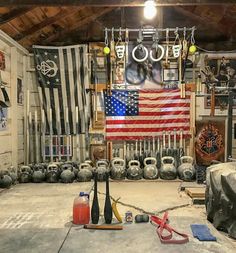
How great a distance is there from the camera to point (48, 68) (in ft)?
25.0

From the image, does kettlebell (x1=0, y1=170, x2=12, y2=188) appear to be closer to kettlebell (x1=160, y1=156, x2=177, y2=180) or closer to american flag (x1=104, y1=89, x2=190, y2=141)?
american flag (x1=104, y1=89, x2=190, y2=141)

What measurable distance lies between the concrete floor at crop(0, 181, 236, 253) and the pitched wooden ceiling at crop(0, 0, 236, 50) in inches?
135

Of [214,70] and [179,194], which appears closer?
[179,194]

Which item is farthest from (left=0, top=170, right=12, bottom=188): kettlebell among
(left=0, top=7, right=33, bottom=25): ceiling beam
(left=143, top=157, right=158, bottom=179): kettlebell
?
(left=0, top=7, right=33, bottom=25): ceiling beam

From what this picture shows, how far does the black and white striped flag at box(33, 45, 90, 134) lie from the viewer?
760cm

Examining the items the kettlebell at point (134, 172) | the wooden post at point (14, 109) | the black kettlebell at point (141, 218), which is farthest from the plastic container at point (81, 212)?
the wooden post at point (14, 109)

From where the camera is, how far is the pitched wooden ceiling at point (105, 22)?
664 cm

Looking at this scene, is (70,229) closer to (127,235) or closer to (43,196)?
(127,235)

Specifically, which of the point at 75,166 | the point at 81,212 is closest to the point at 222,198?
the point at 81,212

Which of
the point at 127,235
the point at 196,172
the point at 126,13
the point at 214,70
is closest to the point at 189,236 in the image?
the point at 127,235

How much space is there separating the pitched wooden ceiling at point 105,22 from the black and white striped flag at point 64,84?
1.12 ft

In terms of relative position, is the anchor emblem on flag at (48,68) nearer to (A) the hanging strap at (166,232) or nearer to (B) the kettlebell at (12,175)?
(B) the kettlebell at (12,175)

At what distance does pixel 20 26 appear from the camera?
656 cm

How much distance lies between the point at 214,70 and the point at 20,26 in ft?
14.8
